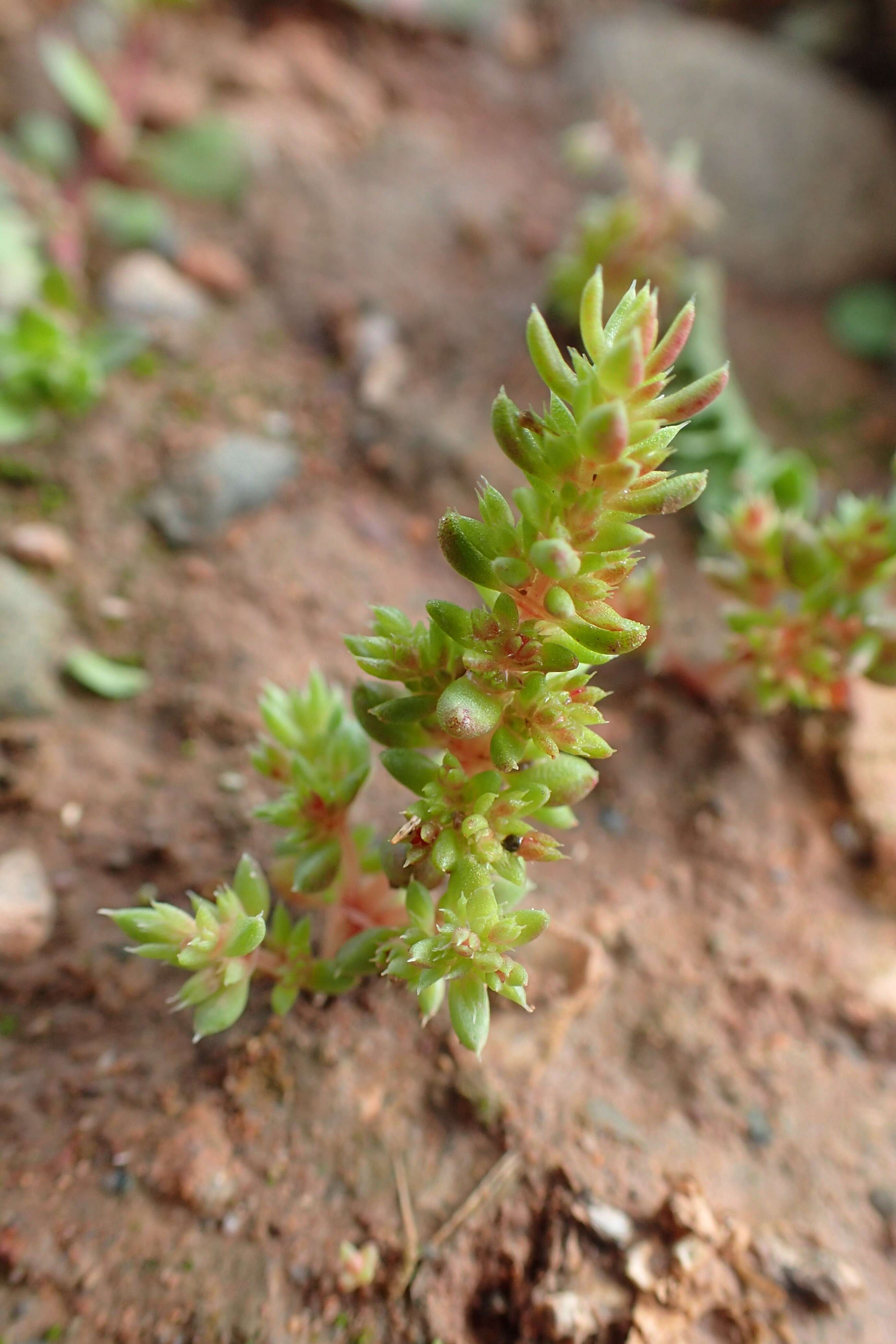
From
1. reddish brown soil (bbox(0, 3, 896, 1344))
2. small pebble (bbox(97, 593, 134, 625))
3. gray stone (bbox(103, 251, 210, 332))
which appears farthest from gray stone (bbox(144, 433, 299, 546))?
gray stone (bbox(103, 251, 210, 332))

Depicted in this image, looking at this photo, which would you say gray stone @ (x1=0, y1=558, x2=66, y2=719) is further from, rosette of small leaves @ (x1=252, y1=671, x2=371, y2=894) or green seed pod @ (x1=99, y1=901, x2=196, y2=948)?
green seed pod @ (x1=99, y1=901, x2=196, y2=948)

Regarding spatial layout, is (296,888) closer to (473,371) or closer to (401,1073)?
(401,1073)

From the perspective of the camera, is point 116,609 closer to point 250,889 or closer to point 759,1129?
point 250,889

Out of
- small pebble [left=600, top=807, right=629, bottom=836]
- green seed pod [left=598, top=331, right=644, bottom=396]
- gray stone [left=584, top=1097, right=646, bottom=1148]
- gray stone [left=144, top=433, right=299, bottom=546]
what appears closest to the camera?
green seed pod [left=598, top=331, right=644, bottom=396]

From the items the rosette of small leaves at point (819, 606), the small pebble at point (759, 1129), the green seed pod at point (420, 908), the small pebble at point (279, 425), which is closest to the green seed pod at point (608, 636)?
the green seed pod at point (420, 908)

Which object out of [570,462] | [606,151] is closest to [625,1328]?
[570,462]
